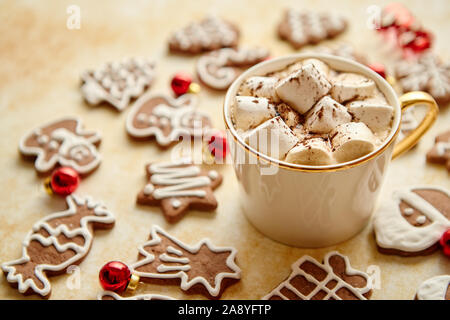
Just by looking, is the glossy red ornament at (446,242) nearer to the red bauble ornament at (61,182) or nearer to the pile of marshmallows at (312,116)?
the pile of marshmallows at (312,116)

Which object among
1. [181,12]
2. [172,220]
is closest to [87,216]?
[172,220]

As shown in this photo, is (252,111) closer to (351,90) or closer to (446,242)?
(351,90)

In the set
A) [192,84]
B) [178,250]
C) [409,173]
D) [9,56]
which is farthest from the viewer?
[9,56]

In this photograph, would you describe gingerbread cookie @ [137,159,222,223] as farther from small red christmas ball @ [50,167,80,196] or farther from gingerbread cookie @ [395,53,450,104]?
gingerbread cookie @ [395,53,450,104]
